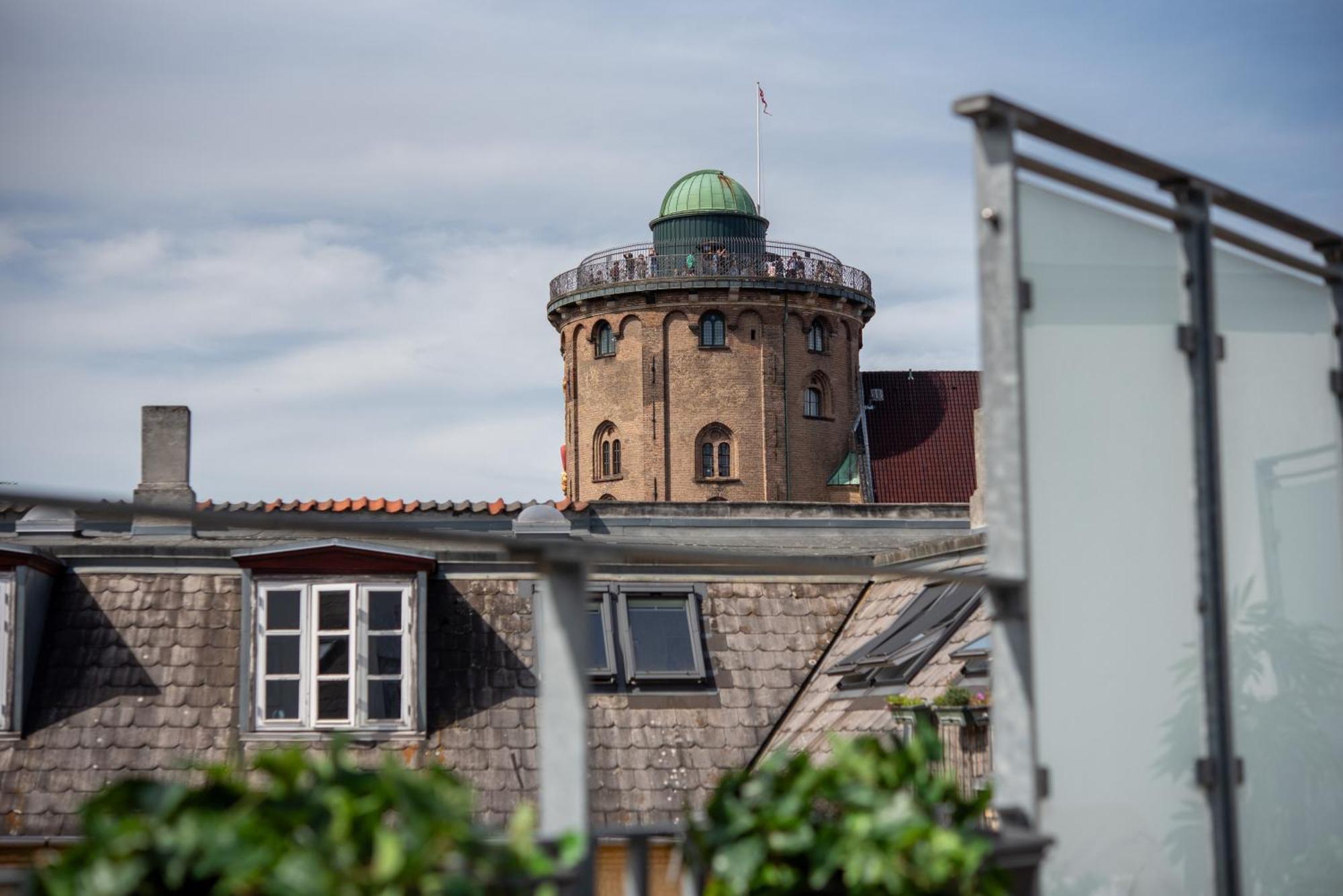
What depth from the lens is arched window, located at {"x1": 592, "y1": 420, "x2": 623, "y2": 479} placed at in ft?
193

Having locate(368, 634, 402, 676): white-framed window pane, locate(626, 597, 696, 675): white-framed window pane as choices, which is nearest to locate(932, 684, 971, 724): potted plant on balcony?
locate(626, 597, 696, 675): white-framed window pane

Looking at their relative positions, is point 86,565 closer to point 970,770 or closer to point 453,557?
point 453,557

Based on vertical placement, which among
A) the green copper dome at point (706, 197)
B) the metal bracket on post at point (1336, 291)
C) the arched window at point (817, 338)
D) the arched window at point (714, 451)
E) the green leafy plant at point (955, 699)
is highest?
the green copper dome at point (706, 197)

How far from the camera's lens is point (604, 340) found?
5906 centimetres

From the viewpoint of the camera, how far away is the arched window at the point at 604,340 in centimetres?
5875

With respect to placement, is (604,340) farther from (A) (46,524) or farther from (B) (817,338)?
(A) (46,524)

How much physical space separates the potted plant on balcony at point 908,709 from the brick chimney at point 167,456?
10281 mm

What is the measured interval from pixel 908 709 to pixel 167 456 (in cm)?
1091

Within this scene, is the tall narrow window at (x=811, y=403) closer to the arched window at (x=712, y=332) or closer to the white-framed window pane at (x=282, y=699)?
the arched window at (x=712, y=332)

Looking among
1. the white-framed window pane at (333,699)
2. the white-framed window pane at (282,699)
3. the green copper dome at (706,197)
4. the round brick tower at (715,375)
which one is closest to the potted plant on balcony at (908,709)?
the white-framed window pane at (333,699)

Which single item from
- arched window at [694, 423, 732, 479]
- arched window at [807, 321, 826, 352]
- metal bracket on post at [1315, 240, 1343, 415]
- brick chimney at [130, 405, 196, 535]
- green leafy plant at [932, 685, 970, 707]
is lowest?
green leafy plant at [932, 685, 970, 707]

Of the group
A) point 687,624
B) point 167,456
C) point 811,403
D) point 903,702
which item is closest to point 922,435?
point 811,403

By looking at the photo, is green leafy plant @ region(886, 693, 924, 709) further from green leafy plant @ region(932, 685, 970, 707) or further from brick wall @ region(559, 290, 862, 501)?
brick wall @ region(559, 290, 862, 501)

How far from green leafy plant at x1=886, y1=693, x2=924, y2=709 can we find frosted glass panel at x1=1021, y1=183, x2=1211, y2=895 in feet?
21.9
